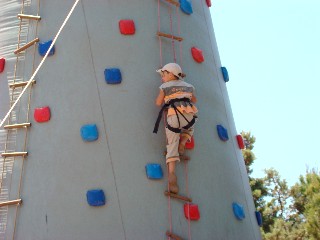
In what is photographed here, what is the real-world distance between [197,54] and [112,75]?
1324mm

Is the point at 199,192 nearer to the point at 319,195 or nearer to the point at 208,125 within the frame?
the point at 208,125

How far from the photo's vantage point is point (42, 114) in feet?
16.6

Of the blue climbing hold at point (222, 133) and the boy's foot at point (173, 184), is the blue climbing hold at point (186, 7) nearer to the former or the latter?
the blue climbing hold at point (222, 133)

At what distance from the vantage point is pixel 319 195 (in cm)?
1252

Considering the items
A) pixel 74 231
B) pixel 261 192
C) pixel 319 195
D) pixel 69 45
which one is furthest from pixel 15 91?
pixel 261 192

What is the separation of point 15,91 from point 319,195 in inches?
380

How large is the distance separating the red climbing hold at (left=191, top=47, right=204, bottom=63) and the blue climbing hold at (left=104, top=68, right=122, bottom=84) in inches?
46.1

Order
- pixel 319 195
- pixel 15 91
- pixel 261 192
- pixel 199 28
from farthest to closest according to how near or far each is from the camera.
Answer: pixel 261 192, pixel 319 195, pixel 199 28, pixel 15 91

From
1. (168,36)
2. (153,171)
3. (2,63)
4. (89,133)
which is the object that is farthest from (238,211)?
(2,63)

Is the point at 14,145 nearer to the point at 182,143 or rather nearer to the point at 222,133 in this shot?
the point at 182,143

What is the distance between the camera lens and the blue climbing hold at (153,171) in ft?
15.7

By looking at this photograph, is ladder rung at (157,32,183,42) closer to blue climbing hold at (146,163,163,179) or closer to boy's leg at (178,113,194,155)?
boy's leg at (178,113,194,155)

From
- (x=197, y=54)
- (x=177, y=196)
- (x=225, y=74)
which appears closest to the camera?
(x=177, y=196)

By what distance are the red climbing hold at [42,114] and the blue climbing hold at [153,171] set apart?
1229 mm
